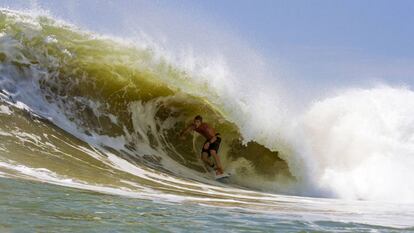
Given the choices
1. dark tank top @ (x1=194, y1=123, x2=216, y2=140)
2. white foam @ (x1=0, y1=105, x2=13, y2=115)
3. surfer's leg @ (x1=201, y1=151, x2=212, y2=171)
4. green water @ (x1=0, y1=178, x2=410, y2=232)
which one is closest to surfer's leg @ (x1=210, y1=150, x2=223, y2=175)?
surfer's leg @ (x1=201, y1=151, x2=212, y2=171)

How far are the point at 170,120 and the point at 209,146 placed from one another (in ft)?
4.73

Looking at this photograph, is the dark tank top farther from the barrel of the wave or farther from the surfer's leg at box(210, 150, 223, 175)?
the surfer's leg at box(210, 150, 223, 175)

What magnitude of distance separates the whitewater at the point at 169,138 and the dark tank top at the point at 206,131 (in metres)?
0.46

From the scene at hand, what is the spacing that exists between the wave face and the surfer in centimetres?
23

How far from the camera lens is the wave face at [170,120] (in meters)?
10.4

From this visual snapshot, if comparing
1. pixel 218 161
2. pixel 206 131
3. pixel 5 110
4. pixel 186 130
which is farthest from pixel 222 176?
pixel 5 110

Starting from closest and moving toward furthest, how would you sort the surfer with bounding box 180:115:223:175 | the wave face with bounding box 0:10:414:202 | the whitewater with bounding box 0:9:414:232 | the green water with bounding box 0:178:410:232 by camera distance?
the green water with bounding box 0:178:410:232
the whitewater with bounding box 0:9:414:232
the wave face with bounding box 0:10:414:202
the surfer with bounding box 180:115:223:175

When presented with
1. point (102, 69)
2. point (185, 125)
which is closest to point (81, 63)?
point (102, 69)

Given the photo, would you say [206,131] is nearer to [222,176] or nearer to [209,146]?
[209,146]

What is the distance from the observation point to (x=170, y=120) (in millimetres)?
12516

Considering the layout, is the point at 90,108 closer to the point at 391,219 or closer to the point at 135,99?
the point at 135,99

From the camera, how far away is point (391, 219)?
5.85 meters

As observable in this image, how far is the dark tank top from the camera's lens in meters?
11.6

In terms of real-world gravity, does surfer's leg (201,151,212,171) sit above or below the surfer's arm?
below
